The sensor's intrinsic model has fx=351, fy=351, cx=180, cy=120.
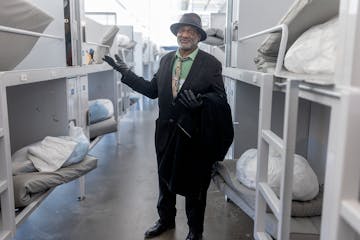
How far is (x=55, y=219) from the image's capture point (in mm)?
2576

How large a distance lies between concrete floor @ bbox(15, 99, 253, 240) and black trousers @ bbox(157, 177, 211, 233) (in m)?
0.13

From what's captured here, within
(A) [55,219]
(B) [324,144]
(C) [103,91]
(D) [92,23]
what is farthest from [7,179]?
(D) [92,23]

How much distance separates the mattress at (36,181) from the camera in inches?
66.7

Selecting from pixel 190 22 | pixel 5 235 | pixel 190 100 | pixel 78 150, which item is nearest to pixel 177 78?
pixel 190 100

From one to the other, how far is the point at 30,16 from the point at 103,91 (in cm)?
257

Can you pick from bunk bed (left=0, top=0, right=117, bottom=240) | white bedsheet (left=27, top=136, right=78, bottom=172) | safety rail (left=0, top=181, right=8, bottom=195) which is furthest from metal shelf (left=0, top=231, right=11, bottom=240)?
white bedsheet (left=27, top=136, right=78, bottom=172)

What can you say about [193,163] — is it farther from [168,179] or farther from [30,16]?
[30,16]

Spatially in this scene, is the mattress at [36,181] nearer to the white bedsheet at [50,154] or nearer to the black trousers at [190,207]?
the white bedsheet at [50,154]

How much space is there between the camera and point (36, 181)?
1.77 meters

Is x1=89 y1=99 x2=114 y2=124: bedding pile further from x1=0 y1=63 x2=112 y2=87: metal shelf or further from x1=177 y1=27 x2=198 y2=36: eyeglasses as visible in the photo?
x1=177 y1=27 x2=198 y2=36: eyeglasses

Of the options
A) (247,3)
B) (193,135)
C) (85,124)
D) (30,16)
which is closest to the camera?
(30,16)

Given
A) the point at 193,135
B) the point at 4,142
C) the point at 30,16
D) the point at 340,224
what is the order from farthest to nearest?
the point at 193,135
the point at 30,16
the point at 4,142
the point at 340,224

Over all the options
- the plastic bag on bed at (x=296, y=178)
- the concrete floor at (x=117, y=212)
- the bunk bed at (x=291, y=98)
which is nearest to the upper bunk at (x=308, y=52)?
the bunk bed at (x=291, y=98)

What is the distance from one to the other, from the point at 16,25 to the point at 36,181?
81cm
